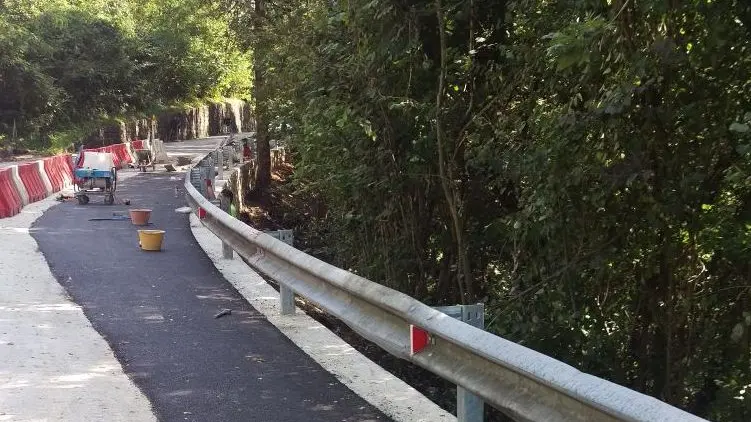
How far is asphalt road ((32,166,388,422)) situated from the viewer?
17.9 ft

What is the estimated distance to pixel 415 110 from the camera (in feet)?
28.6

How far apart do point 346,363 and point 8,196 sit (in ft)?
41.8

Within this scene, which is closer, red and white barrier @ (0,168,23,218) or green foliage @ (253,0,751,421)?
green foliage @ (253,0,751,421)

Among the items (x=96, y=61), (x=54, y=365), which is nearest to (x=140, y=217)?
(x=54, y=365)

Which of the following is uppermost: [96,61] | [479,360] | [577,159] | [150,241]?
[96,61]

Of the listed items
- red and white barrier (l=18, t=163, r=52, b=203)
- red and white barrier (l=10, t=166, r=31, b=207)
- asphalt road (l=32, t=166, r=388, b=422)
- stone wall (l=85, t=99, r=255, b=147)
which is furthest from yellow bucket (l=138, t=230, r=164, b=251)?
stone wall (l=85, t=99, r=255, b=147)

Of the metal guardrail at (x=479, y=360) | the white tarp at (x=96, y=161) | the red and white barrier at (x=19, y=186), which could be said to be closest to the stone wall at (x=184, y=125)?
the white tarp at (x=96, y=161)

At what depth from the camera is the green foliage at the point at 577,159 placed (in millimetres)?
5910

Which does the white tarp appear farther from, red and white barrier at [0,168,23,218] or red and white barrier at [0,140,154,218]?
red and white barrier at [0,168,23,218]

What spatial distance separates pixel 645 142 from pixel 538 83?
169 centimetres

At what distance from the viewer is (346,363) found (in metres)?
6.42

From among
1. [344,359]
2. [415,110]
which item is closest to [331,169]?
[415,110]

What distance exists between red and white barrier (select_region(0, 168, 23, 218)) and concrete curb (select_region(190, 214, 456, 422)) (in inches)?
337

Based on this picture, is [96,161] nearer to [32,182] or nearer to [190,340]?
[32,182]
